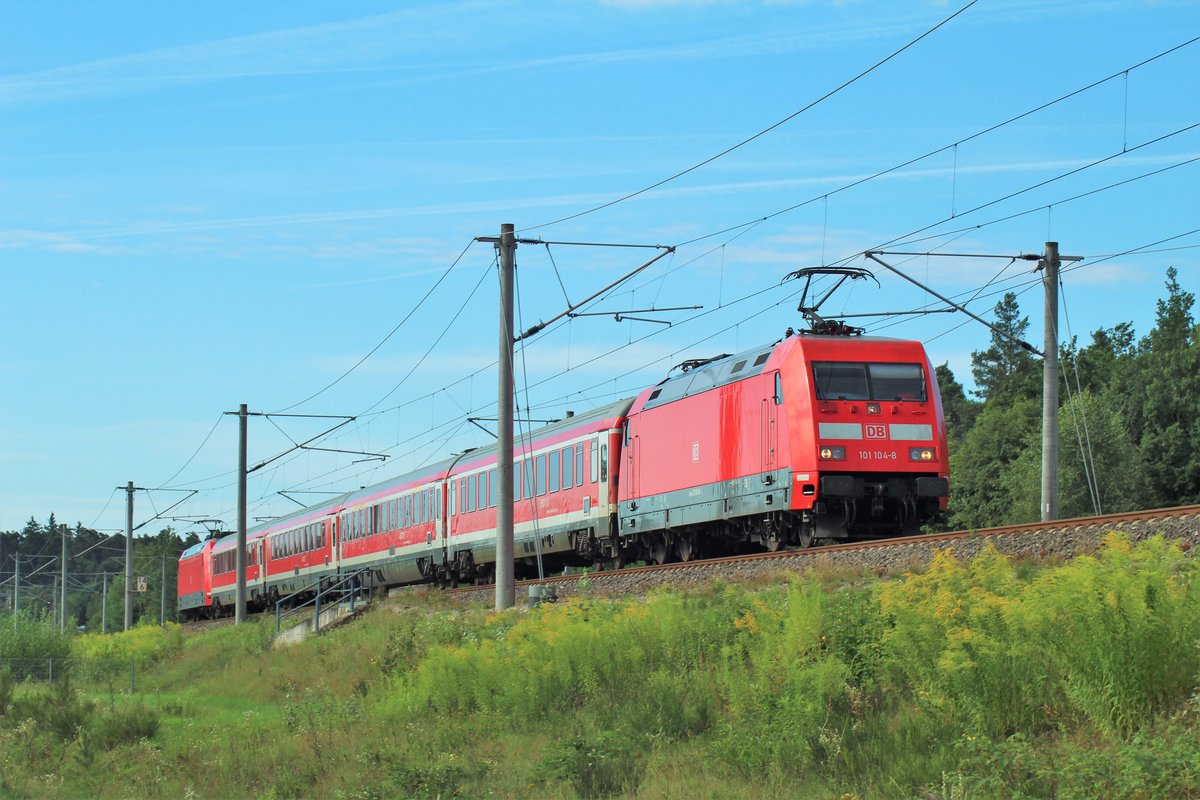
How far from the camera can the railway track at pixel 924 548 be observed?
58.7ft

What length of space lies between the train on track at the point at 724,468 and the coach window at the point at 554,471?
1.5 inches

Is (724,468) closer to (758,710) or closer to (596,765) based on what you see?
(758,710)

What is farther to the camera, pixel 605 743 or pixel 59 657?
pixel 59 657

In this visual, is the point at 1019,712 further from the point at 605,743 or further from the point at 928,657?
the point at 605,743

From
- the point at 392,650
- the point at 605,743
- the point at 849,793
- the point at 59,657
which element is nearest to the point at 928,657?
the point at 849,793

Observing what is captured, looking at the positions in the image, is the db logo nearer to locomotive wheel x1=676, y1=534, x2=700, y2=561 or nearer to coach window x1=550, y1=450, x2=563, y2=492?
locomotive wheel x1=676, y1=534, x2=700, y2=561

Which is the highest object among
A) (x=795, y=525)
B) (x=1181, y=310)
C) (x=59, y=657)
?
(x=1181, y=310)

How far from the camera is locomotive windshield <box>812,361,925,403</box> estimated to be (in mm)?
24719

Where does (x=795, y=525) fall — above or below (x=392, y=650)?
above

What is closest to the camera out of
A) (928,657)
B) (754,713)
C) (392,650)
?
(928,657)

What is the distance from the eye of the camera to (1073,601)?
11.3m

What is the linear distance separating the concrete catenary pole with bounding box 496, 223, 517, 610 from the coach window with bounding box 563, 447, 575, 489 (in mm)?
10890

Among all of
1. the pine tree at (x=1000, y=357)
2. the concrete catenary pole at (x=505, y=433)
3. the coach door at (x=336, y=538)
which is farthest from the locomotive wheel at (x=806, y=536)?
the pine tree at (x=1000, y=357)

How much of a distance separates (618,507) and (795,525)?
296 inches
